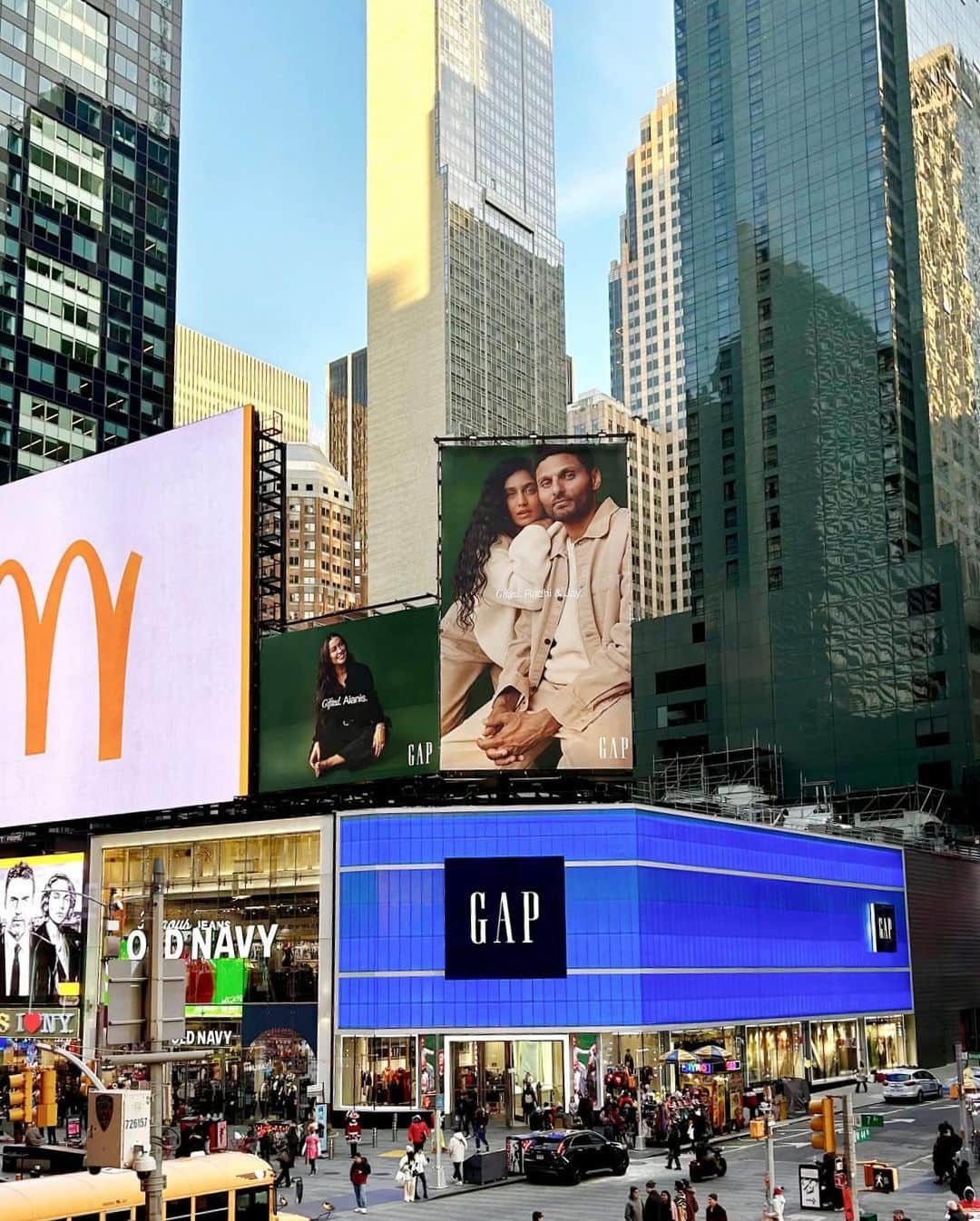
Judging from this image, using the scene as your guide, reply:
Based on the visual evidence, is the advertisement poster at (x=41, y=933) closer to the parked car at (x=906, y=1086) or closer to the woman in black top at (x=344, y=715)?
the woman in black top at (x=344, y=715)

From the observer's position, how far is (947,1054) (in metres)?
86.1

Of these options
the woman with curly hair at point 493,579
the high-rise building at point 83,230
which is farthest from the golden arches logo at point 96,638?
the high-rise building at point 83,230

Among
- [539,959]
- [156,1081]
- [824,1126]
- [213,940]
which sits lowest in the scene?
[824,1126]

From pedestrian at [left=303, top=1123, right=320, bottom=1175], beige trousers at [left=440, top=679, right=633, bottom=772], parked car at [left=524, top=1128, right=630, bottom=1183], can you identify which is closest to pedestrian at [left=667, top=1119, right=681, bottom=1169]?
parked car at [left=524, top=1128, right=630, bottom=1183]

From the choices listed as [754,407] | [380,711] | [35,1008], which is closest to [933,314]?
[754,407]

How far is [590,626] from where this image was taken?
65.8 m

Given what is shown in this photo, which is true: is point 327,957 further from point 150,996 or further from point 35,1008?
point 150,996

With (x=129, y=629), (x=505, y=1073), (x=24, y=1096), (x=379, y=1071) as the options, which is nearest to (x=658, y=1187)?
(x=505, y=1073)

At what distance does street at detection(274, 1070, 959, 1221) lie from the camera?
38.5 m

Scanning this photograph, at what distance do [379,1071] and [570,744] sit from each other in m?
16.0

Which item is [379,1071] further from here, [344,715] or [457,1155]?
[344,715]

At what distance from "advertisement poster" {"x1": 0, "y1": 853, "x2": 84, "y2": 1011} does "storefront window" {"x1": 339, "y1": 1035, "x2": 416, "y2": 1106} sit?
1762 cm

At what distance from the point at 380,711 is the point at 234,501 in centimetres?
1294

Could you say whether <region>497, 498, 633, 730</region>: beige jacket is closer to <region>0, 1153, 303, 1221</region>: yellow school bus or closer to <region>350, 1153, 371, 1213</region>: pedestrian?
<region>350, 1153, 371, 1213</region>: pedestrian
